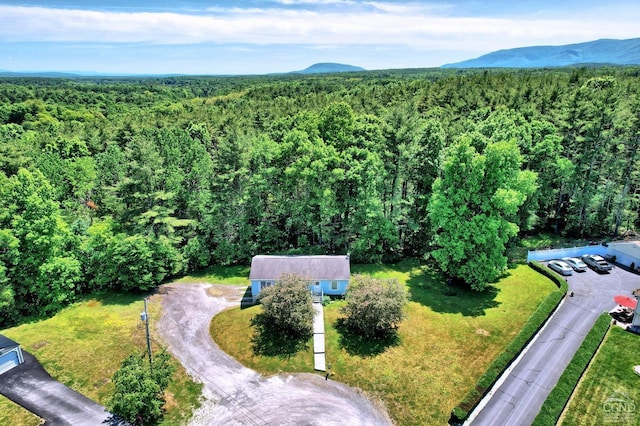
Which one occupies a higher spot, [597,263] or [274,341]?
[597,263]

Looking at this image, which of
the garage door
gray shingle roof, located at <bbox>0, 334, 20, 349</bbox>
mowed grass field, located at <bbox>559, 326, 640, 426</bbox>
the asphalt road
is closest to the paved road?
the garage door

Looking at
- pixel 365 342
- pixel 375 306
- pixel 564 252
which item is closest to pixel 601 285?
pixel 564 252

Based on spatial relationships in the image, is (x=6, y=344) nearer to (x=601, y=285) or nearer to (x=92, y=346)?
(x=92, y=346)

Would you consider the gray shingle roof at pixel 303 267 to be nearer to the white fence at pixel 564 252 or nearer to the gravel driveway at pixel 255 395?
the gravel driveway at pixel 255 395

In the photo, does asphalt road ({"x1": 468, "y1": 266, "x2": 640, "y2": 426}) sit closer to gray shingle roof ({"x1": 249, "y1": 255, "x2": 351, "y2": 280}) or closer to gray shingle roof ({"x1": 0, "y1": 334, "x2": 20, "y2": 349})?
gray shingle roof ({"x1": 249, "y1": 255, "x2": 351, "y2": 280})

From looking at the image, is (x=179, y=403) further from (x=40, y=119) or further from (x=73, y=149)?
(x=40, y=119)

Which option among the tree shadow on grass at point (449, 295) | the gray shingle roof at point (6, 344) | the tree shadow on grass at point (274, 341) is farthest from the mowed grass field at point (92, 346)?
the tree shadow on grass at point (449, 295)
